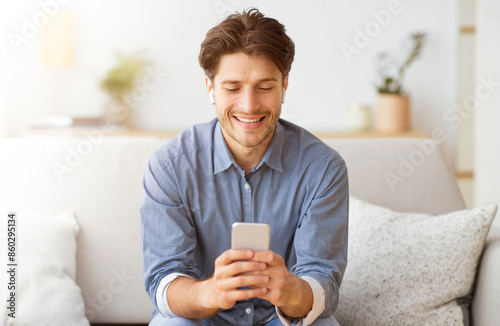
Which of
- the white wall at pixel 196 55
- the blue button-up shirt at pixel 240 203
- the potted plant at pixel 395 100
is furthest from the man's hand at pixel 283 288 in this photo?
the white wall at pixel 196 55

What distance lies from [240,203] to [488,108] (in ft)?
8.99

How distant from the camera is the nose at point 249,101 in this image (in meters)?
1.43

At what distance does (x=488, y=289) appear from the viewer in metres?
1.58

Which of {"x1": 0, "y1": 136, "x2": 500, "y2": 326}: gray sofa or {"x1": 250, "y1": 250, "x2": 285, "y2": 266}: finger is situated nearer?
{"x1": 250, "y1": 250, "x2": 285, "y2": 266}: finger

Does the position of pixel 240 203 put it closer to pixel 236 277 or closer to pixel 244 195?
pixel 244 195

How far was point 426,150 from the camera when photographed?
200cm

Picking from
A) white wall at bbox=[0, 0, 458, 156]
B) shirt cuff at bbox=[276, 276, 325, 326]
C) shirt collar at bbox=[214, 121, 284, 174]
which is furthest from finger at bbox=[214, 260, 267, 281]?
white wall at bbox=[0, 0, 458, 156]

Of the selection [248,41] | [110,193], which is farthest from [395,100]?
[248,41]

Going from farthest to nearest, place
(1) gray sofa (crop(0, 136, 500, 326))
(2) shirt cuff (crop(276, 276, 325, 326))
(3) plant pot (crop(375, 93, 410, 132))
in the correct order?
(3) plant pot (crop(375, 93, 410, 132)), (1) gray sofa (crop(0, 136, 500, 326)), (2) shirt cuff (crop(276, 276, 325, 326))

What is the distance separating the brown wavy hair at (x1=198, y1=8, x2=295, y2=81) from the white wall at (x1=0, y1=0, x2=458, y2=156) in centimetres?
255

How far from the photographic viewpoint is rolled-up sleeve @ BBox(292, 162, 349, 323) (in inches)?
56.5

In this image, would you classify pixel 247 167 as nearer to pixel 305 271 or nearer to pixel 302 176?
pixel 302 176

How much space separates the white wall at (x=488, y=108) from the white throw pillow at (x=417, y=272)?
220 cm

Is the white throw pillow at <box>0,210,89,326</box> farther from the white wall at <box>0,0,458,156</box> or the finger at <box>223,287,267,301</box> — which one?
the white wall at <box>0,0,458,156</box>
